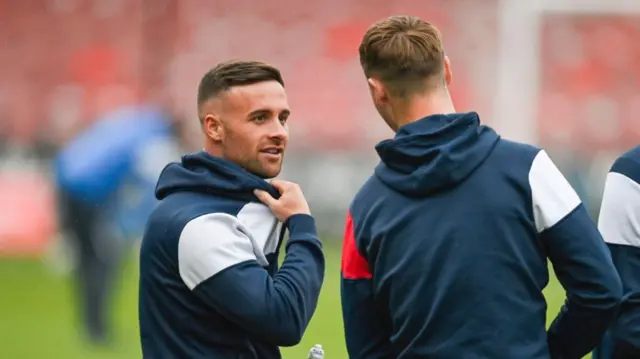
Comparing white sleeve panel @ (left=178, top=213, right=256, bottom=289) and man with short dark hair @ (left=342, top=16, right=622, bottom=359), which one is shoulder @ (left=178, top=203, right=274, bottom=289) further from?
man with short dark hair @ (left=342, top=16, right=622, bottom=359)

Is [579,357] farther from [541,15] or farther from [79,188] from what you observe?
[541,15]

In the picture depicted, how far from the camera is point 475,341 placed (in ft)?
6.05

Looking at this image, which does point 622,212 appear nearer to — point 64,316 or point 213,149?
point 213,149

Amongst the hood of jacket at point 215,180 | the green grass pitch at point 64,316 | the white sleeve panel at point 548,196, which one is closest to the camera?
the white sleeve panel at point 548,196

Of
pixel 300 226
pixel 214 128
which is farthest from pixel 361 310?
pixel 214 128

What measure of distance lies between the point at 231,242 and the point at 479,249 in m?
0.40

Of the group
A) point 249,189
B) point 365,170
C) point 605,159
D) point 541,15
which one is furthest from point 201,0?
point 249,189

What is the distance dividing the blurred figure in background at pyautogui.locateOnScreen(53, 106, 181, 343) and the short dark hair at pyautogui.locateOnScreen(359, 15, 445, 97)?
5.82 metres

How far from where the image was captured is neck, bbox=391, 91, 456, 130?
6.28ft

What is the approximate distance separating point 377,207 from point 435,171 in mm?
123

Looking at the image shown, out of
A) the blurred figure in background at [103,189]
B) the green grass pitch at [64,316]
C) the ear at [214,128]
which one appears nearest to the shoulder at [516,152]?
the ear at [214,128]

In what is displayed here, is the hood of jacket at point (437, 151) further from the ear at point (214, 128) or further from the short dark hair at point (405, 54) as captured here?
the ear at point (214, 128)

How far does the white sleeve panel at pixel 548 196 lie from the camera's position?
1809 millimetres

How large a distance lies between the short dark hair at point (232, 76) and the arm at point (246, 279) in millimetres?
245
